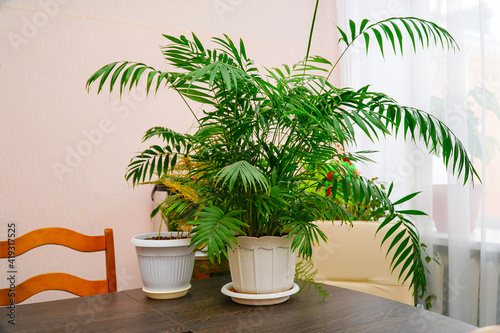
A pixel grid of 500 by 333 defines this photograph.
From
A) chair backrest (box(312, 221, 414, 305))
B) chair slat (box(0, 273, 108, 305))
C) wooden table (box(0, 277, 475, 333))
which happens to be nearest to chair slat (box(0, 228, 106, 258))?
chair slat (box(0, 273, 108, 305))

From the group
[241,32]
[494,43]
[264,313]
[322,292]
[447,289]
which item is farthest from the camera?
[241,32]

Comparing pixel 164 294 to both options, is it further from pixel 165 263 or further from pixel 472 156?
pixel 472 156

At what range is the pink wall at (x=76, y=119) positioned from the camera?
262cm

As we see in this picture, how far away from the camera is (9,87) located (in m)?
2.60

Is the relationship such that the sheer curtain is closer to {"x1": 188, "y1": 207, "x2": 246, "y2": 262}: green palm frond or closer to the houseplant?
the houseplant

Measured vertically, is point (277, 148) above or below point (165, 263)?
above

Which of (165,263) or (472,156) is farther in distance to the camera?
(472,156)

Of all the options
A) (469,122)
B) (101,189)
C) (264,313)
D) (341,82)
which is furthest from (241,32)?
(264,313)

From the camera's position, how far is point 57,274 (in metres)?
1.55

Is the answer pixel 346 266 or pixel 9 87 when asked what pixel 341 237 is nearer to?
pixel 346 266

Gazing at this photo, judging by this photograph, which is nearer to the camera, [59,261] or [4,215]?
[4,215]

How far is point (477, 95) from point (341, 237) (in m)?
1.06

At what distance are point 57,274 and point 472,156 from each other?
205cm

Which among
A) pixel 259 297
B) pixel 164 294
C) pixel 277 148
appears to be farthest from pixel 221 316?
pixel 277 148
